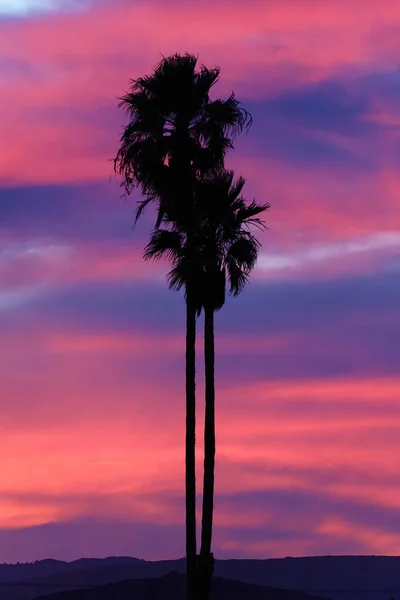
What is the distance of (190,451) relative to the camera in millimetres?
51594

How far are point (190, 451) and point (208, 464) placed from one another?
0.84m

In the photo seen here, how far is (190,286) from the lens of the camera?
53.5 m

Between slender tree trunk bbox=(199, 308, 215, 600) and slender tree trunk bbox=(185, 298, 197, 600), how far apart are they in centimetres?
37

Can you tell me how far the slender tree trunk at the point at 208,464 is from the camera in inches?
1987

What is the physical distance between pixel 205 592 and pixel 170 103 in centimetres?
1939

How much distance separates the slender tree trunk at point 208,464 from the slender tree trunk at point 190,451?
367 mm

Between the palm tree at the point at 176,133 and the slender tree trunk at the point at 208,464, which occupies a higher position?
the palm tree at the point at 176,133

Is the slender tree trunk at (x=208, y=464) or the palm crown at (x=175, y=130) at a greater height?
the palm crown at (x=175, y=130)

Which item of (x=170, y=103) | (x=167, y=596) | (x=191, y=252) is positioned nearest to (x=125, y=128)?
(x=170, y=103)

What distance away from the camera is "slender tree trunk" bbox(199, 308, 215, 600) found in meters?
50.5

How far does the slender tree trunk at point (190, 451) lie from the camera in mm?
50406

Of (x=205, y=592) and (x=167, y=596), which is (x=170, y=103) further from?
(x=167, y=596)

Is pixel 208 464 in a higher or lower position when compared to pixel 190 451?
lower

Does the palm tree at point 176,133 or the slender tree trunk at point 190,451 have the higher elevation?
the palm tree at point 176,133
